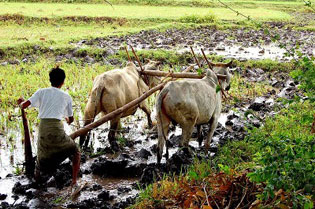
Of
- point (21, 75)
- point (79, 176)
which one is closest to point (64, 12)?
point (21, 75)

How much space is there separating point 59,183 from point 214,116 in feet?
9.51

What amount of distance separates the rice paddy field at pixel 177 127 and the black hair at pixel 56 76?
78 cm

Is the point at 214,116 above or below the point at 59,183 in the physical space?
above

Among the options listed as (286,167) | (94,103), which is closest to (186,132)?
(94,103)

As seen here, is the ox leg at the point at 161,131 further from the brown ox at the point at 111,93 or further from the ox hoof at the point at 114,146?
the ox hoof at the point at 114,146

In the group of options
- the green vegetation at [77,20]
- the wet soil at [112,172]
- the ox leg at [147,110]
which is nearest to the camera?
the wet soil at [112,172]

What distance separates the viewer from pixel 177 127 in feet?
29.8

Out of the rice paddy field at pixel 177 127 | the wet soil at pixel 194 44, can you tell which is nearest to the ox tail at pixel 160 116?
the rice paddy field at pixel 177 127

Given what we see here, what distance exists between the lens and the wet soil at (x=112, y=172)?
540cm

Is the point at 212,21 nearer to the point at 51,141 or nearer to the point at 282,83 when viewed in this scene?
the point at 282,83

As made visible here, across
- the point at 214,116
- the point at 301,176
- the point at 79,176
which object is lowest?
the point at 79,176

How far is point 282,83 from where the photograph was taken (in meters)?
12.3

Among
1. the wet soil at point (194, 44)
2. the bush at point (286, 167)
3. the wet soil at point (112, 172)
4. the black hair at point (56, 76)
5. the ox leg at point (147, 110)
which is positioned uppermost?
the black hair at point (56, 76)

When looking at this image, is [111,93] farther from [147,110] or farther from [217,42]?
[217,42]
